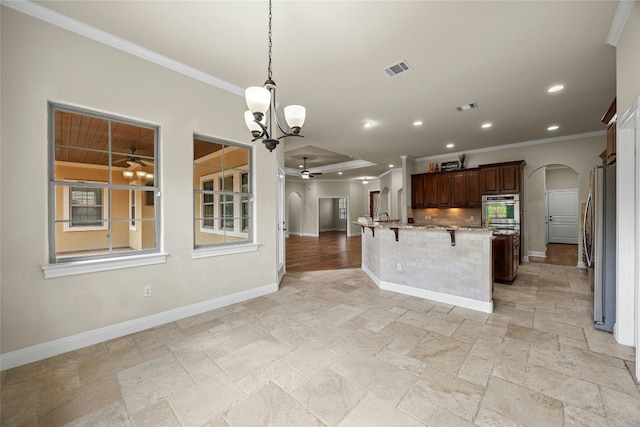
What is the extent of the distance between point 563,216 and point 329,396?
11391 millimetres

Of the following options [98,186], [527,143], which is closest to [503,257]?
[527,143]

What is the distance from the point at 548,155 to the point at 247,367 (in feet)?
24.7

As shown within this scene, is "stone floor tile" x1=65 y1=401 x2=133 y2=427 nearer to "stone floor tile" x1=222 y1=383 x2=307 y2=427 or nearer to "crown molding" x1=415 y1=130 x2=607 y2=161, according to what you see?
"stone floor tile" x1=222 y1=383 x2=307 y2=427

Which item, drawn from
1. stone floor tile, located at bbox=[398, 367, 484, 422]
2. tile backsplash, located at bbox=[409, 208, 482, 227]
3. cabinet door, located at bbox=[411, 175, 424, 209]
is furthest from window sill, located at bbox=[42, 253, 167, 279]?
tile backsplash, located at bbox=[409, 208, 482, 227]

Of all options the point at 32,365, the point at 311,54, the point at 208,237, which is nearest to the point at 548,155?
the point at 311,54

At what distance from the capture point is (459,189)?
22.7 feet

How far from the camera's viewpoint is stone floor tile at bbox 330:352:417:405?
185cm

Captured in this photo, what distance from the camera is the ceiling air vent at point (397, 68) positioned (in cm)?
300

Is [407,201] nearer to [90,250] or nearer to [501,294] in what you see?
[501,294]

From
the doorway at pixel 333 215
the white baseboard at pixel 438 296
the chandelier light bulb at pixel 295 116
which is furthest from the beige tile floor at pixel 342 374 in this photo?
the doorway at pixel 333 215

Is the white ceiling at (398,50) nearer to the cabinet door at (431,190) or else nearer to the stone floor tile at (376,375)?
the cabinet door at (431,190)

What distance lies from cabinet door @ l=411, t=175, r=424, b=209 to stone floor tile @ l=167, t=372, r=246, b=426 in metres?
6.91

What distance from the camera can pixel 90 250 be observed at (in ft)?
9.42

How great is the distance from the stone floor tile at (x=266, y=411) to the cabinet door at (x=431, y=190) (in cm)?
674
